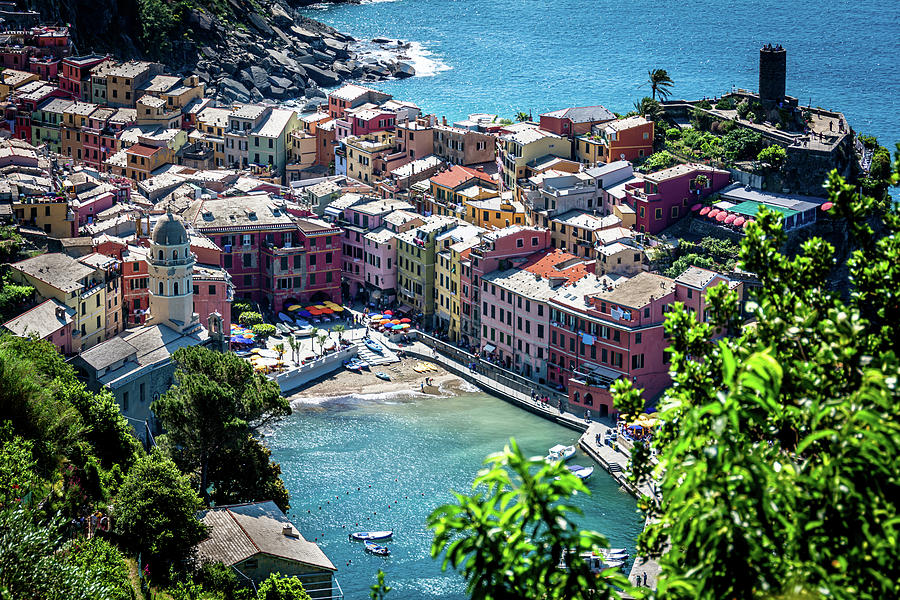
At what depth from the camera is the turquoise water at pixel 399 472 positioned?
62.9 m

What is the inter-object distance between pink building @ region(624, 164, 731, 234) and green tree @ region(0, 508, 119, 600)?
61.4 meters

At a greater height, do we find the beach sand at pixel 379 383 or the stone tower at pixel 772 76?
the stone tower at pixel 772 76

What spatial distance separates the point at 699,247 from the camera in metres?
91.1

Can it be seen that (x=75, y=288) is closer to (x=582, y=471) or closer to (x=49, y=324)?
(x=49, y=324)

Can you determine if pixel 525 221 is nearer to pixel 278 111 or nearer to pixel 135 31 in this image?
pixel 278 111

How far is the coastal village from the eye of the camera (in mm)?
74438

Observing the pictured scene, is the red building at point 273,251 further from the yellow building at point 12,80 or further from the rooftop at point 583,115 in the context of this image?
the yellow building at point 12,80

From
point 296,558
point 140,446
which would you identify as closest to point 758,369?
point 296,558

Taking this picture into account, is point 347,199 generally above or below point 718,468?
below

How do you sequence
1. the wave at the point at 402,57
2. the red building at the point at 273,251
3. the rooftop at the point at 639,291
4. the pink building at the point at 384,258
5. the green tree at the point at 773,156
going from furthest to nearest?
the wave at the point at 402,57 < the green tree at the point at 773,156 < the pink building at the point at 384,258 < the red building at the point at 273,251 < the rooftop at the point at 639,291

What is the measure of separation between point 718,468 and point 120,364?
180ft

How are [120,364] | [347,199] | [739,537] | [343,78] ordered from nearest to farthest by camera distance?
[739,537] → [120,364] → [347,199] → [343,78]

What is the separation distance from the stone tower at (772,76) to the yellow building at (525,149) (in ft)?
55.5

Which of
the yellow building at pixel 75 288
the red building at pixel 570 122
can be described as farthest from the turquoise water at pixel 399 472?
the red building at pixel 570 122
